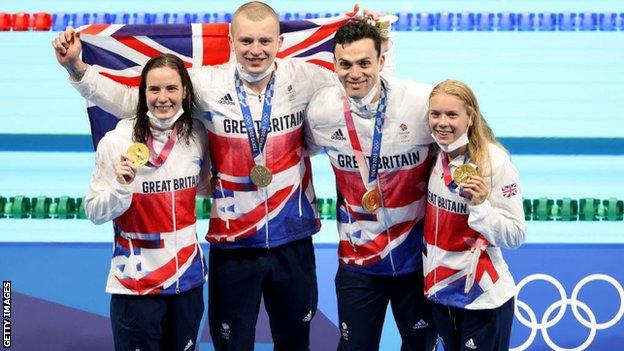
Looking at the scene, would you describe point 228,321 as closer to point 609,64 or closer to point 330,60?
point 330,60

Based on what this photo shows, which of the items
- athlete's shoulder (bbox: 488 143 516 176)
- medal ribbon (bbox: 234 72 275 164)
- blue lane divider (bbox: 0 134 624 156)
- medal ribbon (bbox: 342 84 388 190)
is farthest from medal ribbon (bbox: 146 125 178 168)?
blue lane divider (bbox: 0 134 624 156)

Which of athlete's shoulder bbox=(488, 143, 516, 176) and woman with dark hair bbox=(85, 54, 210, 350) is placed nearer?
athlete's shoulder bbox=(488, 143, 516, 176)

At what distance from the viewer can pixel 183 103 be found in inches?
175

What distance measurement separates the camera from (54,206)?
632 centimetres

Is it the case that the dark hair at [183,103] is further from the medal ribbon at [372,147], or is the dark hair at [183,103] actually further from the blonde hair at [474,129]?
the blonde hair at [474,129]

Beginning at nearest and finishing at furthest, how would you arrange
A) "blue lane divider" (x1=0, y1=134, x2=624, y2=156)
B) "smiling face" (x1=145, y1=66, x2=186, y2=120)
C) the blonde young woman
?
the blonde young woman → "smiling face" (x1=145, y1=66, x2=186, y2=120) → "blue lane divider" (x1=0, y1=134, x2=624, y2=156)

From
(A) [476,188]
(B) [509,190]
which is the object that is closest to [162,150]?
(A) [476,188]

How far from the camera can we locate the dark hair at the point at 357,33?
437 centimetres

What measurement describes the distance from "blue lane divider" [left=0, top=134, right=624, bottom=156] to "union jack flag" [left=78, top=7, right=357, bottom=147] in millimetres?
2706

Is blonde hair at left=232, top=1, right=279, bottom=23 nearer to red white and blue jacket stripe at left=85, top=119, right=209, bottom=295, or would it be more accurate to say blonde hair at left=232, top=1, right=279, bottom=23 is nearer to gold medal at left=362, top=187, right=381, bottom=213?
red white and blue jacket stripe at left=85, top=119, right=209, bottom=295

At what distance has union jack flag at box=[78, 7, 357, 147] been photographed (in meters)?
4.74

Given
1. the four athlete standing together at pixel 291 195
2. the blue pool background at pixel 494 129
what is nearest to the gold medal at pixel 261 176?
the four athlete standing together at pixel 291 195

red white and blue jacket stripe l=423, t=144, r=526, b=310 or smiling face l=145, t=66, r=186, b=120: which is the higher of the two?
smiling face l=145, t=66, r=186, b=120

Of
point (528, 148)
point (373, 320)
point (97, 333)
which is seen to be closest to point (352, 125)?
point (373, 320)
